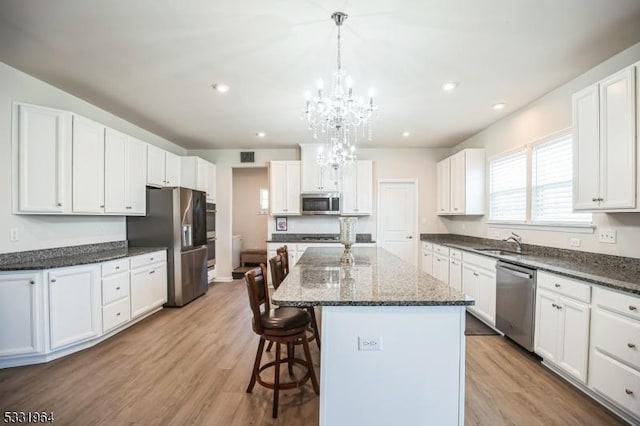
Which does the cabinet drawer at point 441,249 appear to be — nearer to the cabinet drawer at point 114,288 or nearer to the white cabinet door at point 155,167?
the cabinet drawer at point 114,288

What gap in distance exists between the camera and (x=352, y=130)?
487 centimetres

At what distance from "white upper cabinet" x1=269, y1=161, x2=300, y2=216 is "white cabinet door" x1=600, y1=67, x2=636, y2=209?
419 cm

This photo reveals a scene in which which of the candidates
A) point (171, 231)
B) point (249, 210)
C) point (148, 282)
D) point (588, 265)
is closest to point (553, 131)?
point (588, 265)

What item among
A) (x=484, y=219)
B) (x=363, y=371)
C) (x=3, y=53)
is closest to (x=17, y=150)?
(x=3, y=53)

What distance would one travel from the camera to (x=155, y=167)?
14.2 feet

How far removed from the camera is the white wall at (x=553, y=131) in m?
2.39

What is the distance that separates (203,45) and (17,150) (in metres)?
2.04

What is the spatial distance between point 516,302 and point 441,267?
1889mm

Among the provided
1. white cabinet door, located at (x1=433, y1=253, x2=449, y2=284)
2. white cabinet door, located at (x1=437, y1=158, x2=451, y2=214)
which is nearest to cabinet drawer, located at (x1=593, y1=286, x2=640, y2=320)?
white cabinet door, located at (x1=433, y1=253, x2=449, y2=284)

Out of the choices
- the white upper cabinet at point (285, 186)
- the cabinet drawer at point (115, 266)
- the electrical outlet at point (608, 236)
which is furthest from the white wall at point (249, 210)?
the electrical outlet at point (608, 236)

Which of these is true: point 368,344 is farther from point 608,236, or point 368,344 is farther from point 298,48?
point 608,236

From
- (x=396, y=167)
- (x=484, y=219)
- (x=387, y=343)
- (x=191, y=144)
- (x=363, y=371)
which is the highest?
(x=191, y=144)

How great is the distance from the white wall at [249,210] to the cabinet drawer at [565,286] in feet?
20.8

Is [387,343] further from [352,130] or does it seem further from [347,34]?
[352,130]
